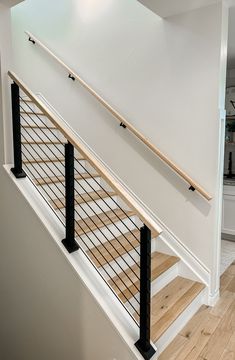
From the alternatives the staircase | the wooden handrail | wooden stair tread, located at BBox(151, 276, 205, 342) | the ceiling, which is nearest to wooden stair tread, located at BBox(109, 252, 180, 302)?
the staircase

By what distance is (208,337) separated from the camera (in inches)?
85.8

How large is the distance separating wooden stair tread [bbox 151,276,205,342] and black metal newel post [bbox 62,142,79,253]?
84 centimetres

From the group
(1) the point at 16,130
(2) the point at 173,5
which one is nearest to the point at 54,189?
(1) the point at 16,130

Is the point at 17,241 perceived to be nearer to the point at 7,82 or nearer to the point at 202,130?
the point at 7,82

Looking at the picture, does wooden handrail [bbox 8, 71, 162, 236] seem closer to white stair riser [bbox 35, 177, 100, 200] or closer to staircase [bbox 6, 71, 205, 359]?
staircase [bbox 6, 71, 205, 359]

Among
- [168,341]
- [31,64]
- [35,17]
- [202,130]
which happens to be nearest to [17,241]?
[168,341]

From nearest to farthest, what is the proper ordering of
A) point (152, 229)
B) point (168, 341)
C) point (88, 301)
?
point (152, 229)
point (88, 301)
point (168, 341)

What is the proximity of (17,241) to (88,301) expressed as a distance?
0.76 metres

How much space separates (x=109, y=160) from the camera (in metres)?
3.27

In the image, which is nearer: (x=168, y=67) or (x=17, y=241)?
(x=17, y=241)

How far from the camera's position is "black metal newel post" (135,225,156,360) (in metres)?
1.62

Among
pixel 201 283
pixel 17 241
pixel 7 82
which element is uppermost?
pixel 7 82

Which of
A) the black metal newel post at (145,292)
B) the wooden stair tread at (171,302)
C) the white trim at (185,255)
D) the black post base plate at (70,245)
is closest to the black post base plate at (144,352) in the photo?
the black metal newel post at (145,292)

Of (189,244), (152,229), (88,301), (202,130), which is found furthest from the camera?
(189,244)
